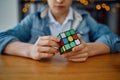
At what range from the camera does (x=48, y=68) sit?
2.36 feet

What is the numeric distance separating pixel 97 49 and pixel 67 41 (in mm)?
215

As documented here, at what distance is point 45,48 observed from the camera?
2.61ft

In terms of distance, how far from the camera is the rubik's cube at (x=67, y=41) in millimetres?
773

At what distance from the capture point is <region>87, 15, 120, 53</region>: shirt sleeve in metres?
1.01

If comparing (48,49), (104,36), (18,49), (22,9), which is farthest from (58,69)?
(22,9)

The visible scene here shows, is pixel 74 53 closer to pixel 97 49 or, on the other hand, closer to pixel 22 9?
pixel 97 49

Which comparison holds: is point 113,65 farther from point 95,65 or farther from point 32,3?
point 32,3

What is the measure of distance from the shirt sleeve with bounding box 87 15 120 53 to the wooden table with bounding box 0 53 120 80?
13 centimetres

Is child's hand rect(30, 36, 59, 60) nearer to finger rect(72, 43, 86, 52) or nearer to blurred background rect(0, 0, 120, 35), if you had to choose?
finger rect(72, 43, 86, 52)

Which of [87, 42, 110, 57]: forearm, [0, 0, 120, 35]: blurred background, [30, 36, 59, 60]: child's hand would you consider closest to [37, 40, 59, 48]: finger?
[30, 36, 59, 60]: child's hand

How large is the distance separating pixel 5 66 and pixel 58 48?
0.21m

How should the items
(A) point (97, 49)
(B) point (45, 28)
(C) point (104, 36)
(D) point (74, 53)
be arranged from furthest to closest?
(B) point (45, 28)
(C) point (104, 36)
(A) point (97, 49)
(D) point (74, 53)

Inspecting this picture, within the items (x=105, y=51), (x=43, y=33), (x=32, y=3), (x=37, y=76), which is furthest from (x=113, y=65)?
(x=32, y=3)

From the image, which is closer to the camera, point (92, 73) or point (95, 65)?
point (92, 73)
